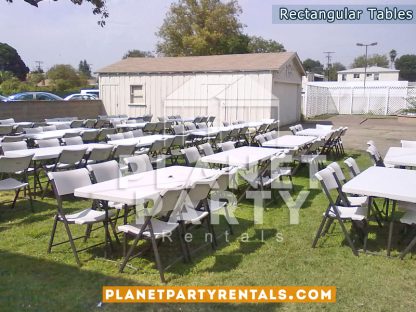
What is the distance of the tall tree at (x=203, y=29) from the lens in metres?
35.1

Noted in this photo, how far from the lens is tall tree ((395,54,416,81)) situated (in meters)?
80.0

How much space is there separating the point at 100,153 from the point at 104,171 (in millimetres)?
1891

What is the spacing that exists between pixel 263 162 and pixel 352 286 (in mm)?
3127

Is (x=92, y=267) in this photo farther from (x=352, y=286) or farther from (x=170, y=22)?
(x=170, y=22)

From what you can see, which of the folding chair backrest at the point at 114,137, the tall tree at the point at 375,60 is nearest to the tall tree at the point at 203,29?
the folding chair backrest at the point at 114,137

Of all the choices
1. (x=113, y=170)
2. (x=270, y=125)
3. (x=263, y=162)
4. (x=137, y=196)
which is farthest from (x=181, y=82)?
(x=137, y=196)

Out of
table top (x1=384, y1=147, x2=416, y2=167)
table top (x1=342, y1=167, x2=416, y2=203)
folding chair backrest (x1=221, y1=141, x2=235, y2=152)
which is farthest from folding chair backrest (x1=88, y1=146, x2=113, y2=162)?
table top (x1=384, y1=147, x2=416, y2=167)

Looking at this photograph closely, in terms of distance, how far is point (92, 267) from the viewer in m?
3.98

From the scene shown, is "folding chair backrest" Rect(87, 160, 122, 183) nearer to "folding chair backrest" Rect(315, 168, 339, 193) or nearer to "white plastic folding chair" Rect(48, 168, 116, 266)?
"white plastic folding chair" Rect(48, 168, 116, 266)

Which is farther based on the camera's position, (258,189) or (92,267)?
(258,189)

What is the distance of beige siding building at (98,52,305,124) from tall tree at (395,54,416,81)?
68.9 meters

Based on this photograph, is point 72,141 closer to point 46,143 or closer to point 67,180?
point 46,143

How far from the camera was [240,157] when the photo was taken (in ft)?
20.5

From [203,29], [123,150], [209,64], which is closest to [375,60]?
[203,29]
